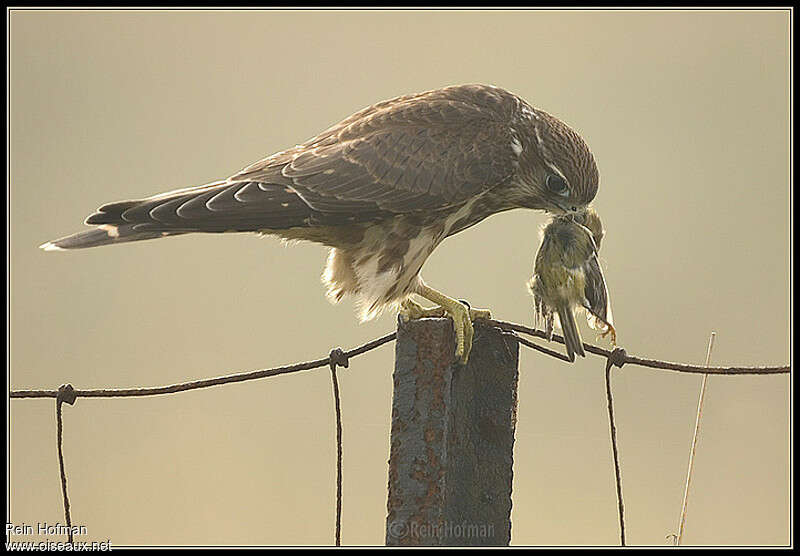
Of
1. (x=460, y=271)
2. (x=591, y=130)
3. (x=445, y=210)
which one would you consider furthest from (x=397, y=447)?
(x=591, y=130)

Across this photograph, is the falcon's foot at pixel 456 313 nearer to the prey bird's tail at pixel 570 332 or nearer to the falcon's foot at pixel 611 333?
the prey bird's tail at pixel 570 332

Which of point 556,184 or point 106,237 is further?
point 556,184

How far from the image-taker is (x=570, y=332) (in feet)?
11.2

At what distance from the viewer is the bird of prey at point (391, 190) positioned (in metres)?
3.87

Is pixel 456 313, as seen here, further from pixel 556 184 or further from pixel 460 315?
pixel 556 184

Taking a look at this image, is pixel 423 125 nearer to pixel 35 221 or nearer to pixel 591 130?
pixel 35 221

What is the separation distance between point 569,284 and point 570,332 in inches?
7.7

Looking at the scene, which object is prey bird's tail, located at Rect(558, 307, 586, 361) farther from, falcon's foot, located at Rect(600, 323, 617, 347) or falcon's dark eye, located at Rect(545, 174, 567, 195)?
falcon's dark eye, located at Rect(545, 174, 567, 195)

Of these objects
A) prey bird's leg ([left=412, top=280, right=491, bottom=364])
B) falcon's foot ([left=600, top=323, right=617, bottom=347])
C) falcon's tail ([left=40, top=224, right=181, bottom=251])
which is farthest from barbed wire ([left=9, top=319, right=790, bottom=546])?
falcon's tail ([left=40, top=224, right=181, bottom=251])

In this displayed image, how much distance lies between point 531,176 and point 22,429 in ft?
18.2

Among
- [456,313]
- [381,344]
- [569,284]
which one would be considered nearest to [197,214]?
[456,313]

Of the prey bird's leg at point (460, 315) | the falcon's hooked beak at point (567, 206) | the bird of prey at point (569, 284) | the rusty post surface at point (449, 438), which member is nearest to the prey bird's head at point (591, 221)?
the falcon's hooked beak at point (567, 206)

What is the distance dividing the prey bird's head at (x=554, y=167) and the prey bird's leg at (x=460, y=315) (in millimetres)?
571

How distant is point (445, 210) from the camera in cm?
414
